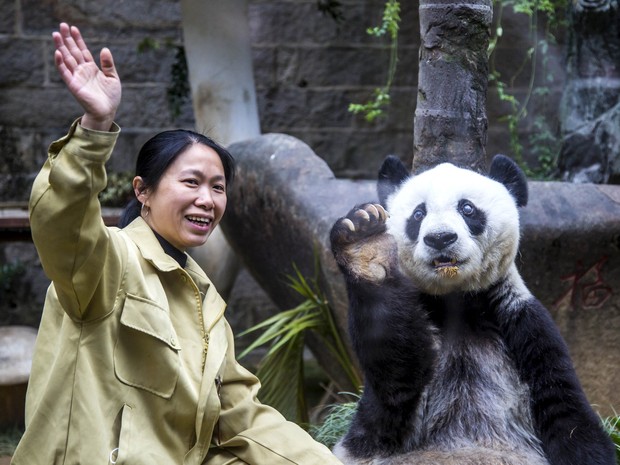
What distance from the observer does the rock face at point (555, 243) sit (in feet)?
14.2

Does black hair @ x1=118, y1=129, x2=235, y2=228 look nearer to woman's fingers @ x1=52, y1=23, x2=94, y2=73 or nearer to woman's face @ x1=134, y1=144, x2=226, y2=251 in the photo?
woman's face @ x1=134, y1=144, x2=226, y2=251

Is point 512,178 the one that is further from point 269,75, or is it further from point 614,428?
point 269,75

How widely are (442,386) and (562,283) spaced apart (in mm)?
1678

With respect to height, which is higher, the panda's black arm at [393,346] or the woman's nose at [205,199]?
the woman's nose at [205,199]

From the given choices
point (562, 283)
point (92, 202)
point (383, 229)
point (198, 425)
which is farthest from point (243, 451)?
point (562, 283)

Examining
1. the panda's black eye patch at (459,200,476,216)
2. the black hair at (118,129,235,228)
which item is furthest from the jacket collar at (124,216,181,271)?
the panda's black eye patch at (459,200,476,216)

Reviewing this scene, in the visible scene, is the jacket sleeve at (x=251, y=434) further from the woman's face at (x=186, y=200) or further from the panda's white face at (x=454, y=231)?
the panda's white face at (x=454, y=231)

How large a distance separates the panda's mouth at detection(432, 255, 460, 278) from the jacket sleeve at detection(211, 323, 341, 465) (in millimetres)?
685

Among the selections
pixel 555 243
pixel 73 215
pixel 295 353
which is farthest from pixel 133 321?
pixel 555 243

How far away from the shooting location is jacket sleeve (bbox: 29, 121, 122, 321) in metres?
2.35

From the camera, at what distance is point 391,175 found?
10.8 ft

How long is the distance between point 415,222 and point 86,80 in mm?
1165

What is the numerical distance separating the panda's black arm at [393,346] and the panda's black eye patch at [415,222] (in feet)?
0.60

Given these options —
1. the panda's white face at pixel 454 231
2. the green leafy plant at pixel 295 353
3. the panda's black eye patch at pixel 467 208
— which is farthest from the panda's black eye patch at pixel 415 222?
the green leafy plant at pixel 295 353
